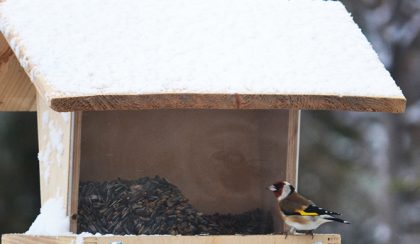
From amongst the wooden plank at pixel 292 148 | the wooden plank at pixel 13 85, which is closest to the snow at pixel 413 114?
the wooden plank at pixel 13 85

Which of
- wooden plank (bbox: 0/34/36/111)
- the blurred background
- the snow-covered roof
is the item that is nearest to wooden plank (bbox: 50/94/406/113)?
the snow-covered roof

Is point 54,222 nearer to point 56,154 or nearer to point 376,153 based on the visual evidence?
point 56,154

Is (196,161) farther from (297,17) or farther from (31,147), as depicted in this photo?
(31,147)

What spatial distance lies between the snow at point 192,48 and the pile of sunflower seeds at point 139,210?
2.02 feet

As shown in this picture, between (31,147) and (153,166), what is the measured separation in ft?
15.4

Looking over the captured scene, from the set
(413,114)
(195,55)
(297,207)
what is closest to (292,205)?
(297,207)

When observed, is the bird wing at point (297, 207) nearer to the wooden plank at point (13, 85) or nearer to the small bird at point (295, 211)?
the small bird at point (295, 211)

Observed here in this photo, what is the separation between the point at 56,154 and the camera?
4.96 meters

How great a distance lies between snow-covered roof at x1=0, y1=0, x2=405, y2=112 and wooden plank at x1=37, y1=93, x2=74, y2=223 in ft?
1.15

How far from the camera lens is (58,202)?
191 inches

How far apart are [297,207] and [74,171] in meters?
0.93

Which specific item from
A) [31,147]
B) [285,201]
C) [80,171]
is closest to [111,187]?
[80,171]

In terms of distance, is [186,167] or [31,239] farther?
[186,167]

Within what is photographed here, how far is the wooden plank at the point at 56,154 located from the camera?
482 cm
